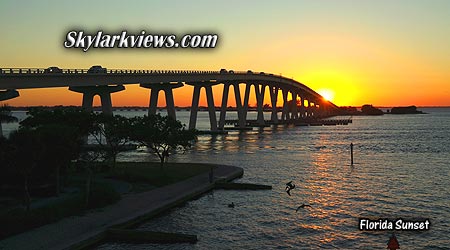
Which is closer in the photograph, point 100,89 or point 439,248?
point 439,248

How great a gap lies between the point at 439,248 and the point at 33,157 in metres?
25.1

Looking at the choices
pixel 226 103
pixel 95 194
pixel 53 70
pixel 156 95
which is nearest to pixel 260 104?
pixel 226 103

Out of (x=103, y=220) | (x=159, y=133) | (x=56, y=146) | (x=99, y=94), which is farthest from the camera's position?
(x=99, y=94)

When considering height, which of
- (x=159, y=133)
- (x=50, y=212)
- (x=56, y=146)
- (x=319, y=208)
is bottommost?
(x=319, y=208)

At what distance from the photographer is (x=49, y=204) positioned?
116ft

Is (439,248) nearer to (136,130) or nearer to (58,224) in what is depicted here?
(58,224)

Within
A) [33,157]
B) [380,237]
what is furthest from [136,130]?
[380,237]

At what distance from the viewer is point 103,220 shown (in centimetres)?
3141

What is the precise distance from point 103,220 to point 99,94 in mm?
60412

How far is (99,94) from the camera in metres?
89.0

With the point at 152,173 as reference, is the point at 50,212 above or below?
below

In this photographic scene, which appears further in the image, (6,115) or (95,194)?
(6,115)

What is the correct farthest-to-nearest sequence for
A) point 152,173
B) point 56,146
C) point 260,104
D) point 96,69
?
1. point 260,104
2. point 96,69
3. point 152,173
4. point 56,146

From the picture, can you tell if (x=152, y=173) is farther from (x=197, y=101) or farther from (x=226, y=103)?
(x=226, y=103)
